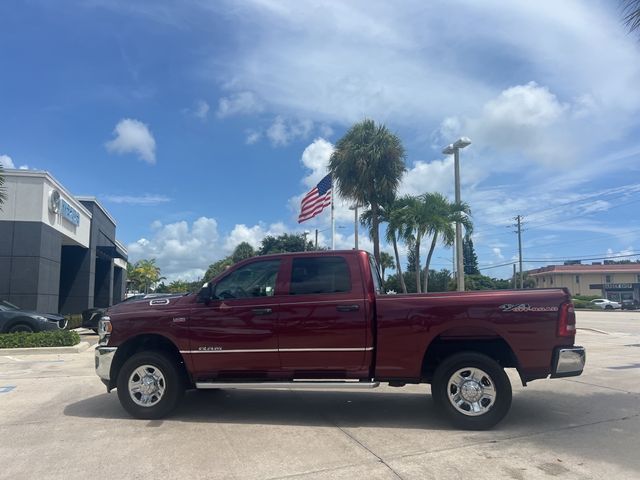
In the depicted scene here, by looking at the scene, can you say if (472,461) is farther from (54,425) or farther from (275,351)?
(54,425)

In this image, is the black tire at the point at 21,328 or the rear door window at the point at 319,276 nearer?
the rear door window at the point at 319,276

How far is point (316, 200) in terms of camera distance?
85.8 feet

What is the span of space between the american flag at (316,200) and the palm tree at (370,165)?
2.22m

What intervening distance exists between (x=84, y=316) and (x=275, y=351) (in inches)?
646

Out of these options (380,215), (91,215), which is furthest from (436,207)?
(91,215)

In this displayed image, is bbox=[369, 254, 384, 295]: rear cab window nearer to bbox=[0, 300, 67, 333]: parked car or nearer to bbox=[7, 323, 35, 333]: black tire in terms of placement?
bbox=[0, 300, 67, 333]: parked car

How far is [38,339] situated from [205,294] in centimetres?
945

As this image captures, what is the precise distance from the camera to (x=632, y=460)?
5.00 m

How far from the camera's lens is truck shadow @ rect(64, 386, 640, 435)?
254 inches

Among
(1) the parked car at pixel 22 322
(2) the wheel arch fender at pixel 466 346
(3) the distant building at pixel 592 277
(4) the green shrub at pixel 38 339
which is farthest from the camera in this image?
(3) the distant building at pixel 592 277

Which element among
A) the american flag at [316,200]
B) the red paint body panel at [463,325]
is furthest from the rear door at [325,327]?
the american flag at [316,200]

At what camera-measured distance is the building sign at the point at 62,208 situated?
21109 millimetres

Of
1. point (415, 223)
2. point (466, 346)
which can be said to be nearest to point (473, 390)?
point (466, 346)

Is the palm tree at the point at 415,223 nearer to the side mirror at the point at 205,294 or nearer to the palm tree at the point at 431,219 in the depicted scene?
the palm tree at the point at 431,219
